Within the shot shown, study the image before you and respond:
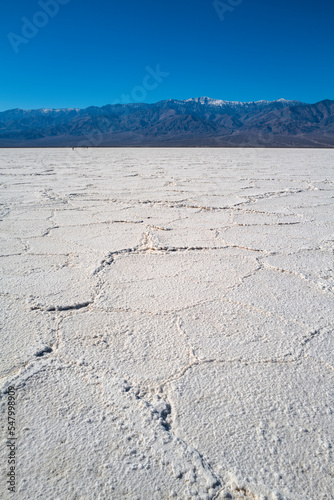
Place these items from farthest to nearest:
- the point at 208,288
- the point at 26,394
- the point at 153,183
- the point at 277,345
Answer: the point at 153,183
the point at 208,288
the point at 277,345
the point at 26,394

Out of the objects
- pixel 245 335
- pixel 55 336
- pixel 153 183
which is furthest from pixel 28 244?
pixel 153 183

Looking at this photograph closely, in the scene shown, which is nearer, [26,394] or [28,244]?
[26,394]

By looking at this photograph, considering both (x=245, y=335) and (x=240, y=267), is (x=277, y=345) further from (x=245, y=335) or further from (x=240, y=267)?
(x=240, y=267)

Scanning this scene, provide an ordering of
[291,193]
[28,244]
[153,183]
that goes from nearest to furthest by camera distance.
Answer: [28,244] < [291,193] < [153,183]

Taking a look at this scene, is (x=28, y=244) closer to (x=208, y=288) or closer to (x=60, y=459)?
(x=208, y=288)

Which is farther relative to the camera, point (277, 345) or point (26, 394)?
point (277, 345)

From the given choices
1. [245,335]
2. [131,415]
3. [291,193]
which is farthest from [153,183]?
[131,415]

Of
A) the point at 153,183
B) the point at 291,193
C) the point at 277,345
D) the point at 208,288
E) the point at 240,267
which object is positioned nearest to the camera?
the point at 277,345
